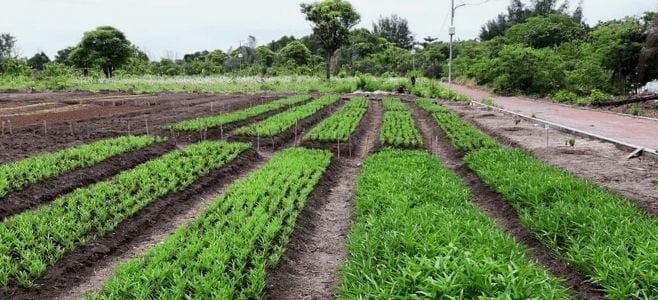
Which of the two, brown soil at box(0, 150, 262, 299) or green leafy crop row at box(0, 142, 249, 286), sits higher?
green leafy crop row at box(0, 142, 249, 286)

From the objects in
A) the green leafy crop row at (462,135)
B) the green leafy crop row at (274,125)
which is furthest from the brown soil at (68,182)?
the green leafy crop row at (462,135)

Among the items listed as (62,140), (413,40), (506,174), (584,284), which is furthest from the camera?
(413,40)

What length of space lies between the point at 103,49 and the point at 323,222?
1848 inches

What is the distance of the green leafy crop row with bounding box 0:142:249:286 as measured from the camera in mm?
4875

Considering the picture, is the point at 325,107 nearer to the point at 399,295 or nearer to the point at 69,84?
the point at 399,295

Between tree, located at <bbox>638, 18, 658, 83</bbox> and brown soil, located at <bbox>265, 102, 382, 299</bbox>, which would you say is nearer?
brown soil, located at <bbox>265, 102, 382, 299</bbox>

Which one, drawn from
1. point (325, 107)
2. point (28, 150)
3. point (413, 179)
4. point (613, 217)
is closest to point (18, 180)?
point (28, 150)

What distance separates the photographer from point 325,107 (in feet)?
69.9

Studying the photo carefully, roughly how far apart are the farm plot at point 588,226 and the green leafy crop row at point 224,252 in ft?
10.0

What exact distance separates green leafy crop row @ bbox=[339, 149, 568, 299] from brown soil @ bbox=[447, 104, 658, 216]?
2674 millimetres

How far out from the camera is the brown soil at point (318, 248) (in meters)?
4.79

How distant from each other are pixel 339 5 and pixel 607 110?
2464cm

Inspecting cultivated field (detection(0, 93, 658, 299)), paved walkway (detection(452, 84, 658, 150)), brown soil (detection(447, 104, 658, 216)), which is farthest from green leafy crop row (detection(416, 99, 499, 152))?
paved walkway (detection(452, 84, 658, 150))

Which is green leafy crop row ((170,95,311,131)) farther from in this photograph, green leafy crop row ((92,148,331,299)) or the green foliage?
the green foliage
